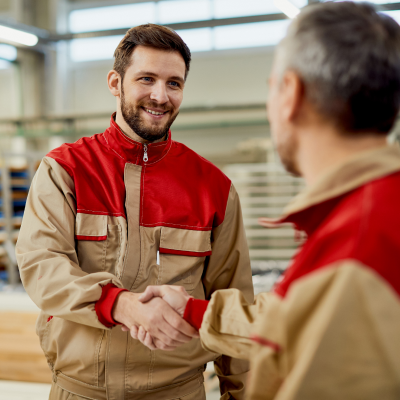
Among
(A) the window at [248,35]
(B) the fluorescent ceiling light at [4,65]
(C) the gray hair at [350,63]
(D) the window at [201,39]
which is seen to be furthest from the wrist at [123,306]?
(B) the fluorescent ceiling light at [4,65]

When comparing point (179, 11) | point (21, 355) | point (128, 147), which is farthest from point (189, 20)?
point (128, 147)

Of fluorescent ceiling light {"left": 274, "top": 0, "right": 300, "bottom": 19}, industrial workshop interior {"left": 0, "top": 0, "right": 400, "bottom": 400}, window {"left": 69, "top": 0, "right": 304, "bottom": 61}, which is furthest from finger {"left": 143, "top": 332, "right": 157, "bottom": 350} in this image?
window {"left": 69, "top": 0, "right": 304, "bottom": 61}

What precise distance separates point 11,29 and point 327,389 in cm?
730

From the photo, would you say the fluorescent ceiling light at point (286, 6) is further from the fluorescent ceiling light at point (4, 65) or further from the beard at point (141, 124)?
the fluorescent ceiling light at point (4, 65)

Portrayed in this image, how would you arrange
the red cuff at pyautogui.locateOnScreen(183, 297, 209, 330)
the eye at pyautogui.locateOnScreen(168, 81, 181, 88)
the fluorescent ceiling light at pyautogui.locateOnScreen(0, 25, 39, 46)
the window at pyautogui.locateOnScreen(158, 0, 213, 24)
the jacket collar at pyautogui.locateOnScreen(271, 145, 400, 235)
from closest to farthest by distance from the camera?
the jacket collar at pyautogui.locateOnScreen(271, 145, 400, 235), the red cuff at pyautogui.locateOnScreen(183, 297, 209, 330), the eye at pyautogui.locateOnScreen(168, 81, 181, 88), the fluorescent ceiling light at pyautogui.locateOnScreen(0, 25, 39, 46), the window at pyautogui.locateOnScreen(158, 0, 213, 24)

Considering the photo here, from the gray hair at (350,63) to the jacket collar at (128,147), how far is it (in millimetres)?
952

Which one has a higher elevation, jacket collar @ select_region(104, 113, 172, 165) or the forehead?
the forehead

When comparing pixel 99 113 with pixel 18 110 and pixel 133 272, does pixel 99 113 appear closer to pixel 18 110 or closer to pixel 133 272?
pixel 18 110

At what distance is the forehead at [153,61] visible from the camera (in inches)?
71.1

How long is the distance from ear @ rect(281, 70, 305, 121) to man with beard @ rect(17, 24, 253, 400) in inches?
32.1

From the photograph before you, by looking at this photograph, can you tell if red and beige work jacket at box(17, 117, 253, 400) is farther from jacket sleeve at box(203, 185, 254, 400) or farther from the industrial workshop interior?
the industrial workshop interior

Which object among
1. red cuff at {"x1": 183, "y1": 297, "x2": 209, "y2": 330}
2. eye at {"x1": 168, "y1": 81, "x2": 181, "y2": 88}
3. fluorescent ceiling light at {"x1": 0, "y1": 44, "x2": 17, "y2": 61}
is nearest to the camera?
red cuff at {"x1": 183, "y1": 297, "x2": 209, "y2": 330}

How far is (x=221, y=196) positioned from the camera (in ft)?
6.06

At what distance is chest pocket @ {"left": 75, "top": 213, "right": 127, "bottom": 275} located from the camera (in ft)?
5.39
